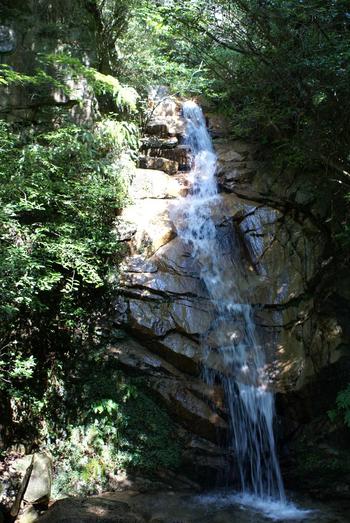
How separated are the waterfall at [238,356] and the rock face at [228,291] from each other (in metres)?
0.10

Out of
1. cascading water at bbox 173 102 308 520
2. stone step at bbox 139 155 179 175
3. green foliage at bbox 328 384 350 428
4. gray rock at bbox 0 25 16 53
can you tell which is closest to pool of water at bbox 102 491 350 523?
cascading water at bbox 173 102 308 520

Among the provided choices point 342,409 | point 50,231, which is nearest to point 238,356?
point 342,409

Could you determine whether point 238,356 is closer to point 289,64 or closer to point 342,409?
point 342,409

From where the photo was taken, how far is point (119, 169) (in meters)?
7.59

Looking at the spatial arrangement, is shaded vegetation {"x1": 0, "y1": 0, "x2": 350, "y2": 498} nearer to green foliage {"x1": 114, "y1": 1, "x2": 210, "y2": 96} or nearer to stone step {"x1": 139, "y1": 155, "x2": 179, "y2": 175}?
green foliage {"x1": 114, "y1": 1, "x2": 210, "y2": 96}

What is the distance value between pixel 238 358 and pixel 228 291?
1.19 m

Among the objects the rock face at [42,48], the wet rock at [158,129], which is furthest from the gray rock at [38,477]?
the wet rock at [158,129]

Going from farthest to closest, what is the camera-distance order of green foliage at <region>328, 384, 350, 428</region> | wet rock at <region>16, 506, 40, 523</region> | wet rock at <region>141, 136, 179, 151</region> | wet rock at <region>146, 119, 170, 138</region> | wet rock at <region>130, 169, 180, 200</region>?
wet rock at <region>146, 119, 170, 138</region>, wet rock at <region>141, 136, 179, 151</region>, wet rock at <region>130, 169, 180, 200</region>, green foliage at <region>328, 384, 350, 428</region>, wet rock at <region>16, 506, 40, 523</region>

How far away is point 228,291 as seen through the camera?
6957 mm

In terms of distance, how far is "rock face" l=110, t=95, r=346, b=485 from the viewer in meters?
5.92

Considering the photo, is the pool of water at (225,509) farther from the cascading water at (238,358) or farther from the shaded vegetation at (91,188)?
the shaded vegetation at (91,188)

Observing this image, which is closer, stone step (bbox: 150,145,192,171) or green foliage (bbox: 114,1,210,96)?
green foliage (bbox: 114,1,210,96)

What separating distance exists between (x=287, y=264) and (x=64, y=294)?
3744mm

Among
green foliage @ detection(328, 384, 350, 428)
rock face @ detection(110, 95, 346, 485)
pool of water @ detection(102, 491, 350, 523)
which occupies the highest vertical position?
rock face @ detection(110, 95, 346, 485)
